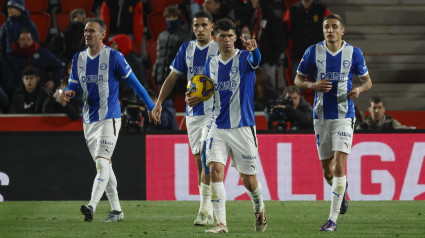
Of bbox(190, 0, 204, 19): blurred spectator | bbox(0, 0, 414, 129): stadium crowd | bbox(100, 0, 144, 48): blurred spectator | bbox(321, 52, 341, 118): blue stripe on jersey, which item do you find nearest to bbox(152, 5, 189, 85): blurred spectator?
bbox(0, 0, 414, 129): stadium crowd

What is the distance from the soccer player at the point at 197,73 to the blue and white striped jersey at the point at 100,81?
0.54 metres

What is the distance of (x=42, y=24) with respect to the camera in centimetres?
1572

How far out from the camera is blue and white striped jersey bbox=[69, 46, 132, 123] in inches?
376

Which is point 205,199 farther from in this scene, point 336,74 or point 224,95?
point 336,74

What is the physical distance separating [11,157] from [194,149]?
12.5 ft

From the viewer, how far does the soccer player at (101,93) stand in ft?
31.1

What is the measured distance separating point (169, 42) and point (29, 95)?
2176 millimetres

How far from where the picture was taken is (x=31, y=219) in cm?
999

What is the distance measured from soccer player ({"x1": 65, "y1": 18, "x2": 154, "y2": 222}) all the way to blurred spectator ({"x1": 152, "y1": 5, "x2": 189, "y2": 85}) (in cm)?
420

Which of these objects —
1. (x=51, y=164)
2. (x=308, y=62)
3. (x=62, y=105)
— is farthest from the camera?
(x=62, y=105)

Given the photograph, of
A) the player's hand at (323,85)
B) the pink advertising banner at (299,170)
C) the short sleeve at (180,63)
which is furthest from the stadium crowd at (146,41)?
the player's hand at (323,85)

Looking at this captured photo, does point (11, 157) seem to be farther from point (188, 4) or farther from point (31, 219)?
point (188, 4)

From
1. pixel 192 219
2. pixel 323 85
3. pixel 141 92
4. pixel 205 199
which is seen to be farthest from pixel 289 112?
pixel 323 85

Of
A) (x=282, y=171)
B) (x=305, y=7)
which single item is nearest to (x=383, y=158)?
(x=282, y=171)
